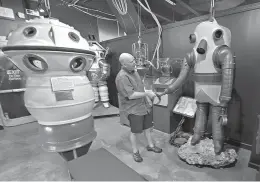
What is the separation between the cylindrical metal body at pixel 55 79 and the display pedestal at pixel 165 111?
1523mm

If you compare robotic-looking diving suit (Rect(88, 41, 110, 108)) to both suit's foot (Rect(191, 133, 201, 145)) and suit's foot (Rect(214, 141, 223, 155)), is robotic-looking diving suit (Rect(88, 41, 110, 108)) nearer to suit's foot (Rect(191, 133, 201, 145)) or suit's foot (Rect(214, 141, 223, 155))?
suit's foot (Rect(191, 133, 201, 145))

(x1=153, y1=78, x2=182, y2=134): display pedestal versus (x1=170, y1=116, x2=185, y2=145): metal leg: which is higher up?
(x1=153, y1=78, x2=182, y2=134): display pedestal

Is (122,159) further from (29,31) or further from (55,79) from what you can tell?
(29,31)

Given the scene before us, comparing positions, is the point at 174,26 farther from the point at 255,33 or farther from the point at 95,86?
the point at 95,86

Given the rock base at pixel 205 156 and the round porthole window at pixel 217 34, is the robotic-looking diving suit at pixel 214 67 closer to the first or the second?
the round porthole window at pixel 217 34

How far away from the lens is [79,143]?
1160 mm

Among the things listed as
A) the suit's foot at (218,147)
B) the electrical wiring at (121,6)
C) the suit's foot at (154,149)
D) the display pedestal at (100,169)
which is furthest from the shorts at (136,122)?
the electrical wiring at (121,6)

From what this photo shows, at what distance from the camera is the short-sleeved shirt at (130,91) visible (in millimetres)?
1726

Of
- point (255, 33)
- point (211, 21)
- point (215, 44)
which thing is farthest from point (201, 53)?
point (255, 33)

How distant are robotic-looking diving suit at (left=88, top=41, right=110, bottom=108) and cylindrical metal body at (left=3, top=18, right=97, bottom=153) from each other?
247 cm

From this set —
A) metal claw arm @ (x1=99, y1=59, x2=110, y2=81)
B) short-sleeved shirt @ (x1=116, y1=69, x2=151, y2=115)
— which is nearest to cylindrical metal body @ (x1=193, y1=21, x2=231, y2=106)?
short-sleeved shirt @ (x1=116, y1=69, x2=151, y2=115)

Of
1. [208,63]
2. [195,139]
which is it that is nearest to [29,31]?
[208,63]

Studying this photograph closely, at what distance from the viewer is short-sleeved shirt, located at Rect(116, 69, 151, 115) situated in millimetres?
Answer: 1726

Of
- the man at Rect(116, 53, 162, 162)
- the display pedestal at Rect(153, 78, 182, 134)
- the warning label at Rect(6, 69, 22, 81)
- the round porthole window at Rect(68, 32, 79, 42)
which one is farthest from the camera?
the warning label at Rect(6, 69, 22, 81)
